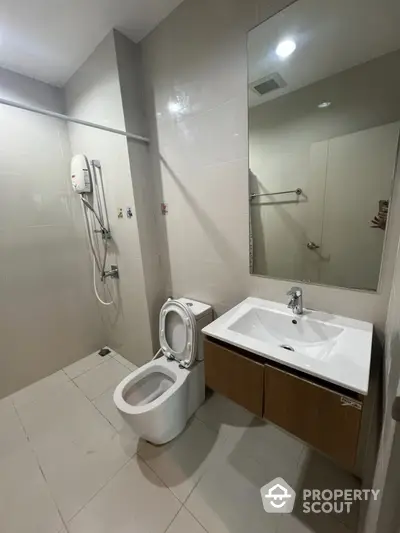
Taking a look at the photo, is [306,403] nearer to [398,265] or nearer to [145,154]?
[398,265]

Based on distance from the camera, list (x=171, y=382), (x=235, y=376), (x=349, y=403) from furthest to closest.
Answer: (x=171, y=382) → (x=235, y=376) → (x=349, y=403)

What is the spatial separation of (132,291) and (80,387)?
931mm

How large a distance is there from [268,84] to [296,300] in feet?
3.64

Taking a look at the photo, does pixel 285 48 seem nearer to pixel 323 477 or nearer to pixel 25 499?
pixel 323 477

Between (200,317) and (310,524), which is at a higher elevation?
(200,317)

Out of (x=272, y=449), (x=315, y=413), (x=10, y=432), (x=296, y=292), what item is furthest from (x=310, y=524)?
(x=10, y=432)

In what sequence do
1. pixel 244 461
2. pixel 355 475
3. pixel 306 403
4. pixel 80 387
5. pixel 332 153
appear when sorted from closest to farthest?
pixel 306 403 < pixel 332 153 < pixel 355 475 < pixel 244 461 < pixel 80 387

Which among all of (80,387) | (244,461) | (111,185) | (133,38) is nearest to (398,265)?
(244,461)

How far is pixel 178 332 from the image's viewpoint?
1541 millimetres

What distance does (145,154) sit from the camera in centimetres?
167

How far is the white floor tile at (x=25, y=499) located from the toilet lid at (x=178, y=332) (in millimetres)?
908

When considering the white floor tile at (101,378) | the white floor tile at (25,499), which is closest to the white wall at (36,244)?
the white floor tile at (101,378)

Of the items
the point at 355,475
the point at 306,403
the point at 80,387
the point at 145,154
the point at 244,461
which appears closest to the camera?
the point at 306,403

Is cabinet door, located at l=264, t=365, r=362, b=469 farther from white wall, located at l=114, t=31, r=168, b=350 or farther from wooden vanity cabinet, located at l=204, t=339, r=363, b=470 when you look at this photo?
white wall, located at l=114, t=31, r=168, b=350
